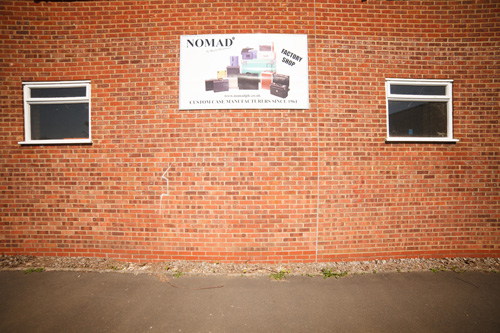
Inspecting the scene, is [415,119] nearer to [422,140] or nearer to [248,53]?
[422,140]

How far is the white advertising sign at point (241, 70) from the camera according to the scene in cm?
388

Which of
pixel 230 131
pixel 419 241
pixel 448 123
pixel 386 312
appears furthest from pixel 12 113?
pixel 448 123

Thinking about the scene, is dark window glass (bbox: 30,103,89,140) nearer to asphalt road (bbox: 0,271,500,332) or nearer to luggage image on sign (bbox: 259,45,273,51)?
asphalt road (bbox: 0,271,500,332)

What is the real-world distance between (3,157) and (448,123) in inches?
321

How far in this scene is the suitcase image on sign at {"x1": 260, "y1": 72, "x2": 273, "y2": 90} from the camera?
12.7 feet

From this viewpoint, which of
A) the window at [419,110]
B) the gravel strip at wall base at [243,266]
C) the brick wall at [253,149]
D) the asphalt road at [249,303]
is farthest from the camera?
the window at [419,110]

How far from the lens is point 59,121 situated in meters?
4.06

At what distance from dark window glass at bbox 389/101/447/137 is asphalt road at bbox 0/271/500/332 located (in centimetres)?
242

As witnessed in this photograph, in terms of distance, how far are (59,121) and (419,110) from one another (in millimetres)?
6693

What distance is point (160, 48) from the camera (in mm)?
3936

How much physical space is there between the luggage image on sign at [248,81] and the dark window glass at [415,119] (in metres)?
2.52

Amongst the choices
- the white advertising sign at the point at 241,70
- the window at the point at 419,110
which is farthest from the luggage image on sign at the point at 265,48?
the window at the point at 419,110

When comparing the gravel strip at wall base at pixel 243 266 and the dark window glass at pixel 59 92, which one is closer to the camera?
the gravel strip at wall base at pixel 243 266

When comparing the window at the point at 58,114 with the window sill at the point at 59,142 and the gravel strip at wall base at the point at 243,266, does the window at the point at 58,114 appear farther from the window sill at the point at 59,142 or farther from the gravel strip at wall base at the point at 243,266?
the gravel strip at wall base at the point at 243,266
